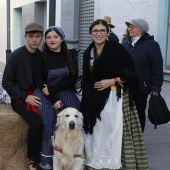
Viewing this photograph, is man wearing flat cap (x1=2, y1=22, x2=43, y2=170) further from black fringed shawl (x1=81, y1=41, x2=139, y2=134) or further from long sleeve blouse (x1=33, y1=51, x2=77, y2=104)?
black fringed shawl (x1=81, y1=41, x2=139, y2=134)

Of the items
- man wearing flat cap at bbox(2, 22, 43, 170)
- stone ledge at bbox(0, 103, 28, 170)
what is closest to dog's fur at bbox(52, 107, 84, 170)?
man wearing flat cap at bbox(2, 22, 43, 170)

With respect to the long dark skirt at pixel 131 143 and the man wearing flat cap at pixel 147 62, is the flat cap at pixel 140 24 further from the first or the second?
the long dark skirt at pixel 131 143

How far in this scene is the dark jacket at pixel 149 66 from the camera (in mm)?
4996

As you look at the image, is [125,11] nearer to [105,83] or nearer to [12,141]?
[105,83]

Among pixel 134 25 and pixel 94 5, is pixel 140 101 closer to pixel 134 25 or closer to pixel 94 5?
pixel 134 25

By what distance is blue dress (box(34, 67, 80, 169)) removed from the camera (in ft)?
14.7

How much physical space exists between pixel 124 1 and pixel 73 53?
184 inches

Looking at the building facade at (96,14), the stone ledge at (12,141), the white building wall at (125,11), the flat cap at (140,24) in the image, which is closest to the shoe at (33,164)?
the stone ledge at (12,141)

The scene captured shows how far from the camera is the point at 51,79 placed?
178 inches

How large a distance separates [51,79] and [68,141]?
29.8 inches

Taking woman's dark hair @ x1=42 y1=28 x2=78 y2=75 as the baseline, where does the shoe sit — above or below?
below

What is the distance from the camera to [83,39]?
12047mm

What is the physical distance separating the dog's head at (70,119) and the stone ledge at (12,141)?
62 cm

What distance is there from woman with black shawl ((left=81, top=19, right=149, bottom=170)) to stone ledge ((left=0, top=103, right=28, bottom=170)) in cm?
82
